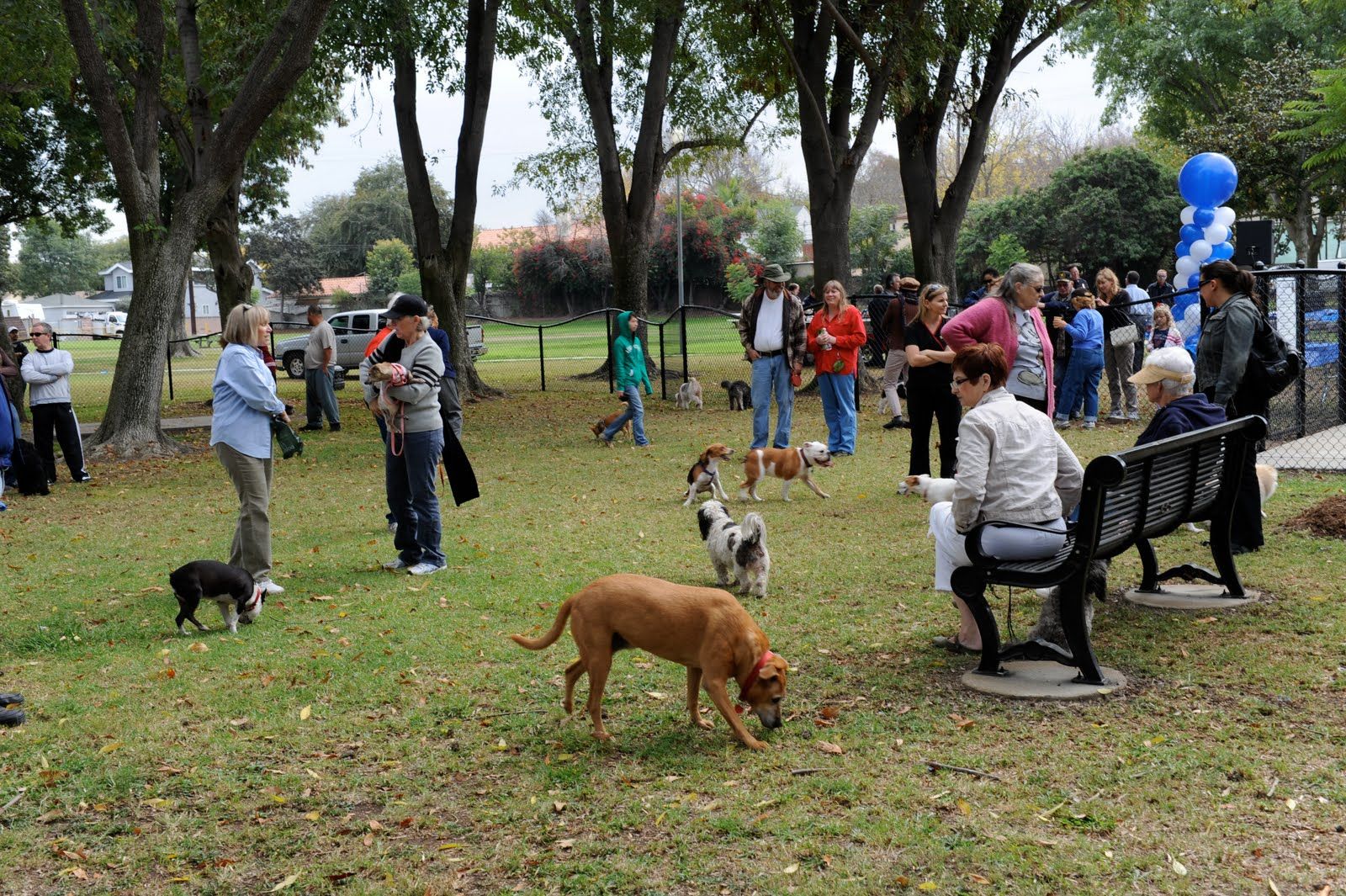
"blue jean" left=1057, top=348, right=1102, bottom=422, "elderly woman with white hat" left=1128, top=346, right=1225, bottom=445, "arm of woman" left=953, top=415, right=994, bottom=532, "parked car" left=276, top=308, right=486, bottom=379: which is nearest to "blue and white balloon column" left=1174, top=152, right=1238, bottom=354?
"blue jean" left=1057, top=348, right=1102, bottom=422

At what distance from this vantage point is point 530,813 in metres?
4.04

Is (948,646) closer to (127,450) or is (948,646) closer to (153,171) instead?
(127,450)

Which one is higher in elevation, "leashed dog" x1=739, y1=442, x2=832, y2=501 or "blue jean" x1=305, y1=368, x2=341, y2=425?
"blue jean" x1=305, y1=368, x2=341, y2=425

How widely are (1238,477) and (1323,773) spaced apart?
2532 mm

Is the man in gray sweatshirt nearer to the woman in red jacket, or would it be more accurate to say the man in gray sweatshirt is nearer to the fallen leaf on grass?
the woman in red jacket

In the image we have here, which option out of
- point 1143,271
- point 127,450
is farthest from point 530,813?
point 1143,271

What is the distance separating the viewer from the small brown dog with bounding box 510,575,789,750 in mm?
4438

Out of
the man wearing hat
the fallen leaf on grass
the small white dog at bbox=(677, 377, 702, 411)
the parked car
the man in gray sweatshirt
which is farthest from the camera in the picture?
the parked car

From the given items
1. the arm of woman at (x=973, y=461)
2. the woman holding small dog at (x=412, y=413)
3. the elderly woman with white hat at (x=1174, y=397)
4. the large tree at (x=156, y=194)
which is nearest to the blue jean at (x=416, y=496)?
the woman holding small dog at (x=412, y=413)

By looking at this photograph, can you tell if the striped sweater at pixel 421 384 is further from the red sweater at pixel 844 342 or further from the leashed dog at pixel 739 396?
the leashed dog at pixel 739 396

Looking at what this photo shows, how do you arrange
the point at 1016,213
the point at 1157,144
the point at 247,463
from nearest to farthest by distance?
the point at 247,463, the point at 1016,213, the point at 1157,144

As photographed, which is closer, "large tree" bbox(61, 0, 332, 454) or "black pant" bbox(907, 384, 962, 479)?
"black pant" bbox(907, 384, 962, 479)

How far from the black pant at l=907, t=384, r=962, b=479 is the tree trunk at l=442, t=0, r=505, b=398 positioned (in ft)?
42.1

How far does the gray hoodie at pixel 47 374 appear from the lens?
12.3 metres
